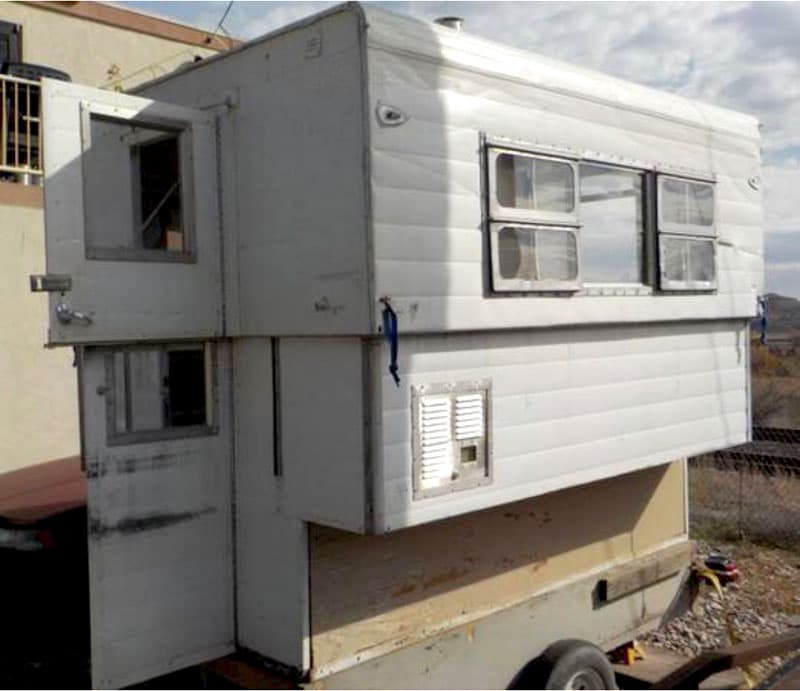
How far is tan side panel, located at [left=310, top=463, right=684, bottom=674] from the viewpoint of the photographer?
3.72 meters

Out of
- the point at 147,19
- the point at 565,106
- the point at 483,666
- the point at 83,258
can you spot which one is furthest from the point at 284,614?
the point at 147,19

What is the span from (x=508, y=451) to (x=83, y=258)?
1.92 meters

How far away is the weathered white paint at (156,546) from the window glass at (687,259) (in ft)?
7.70

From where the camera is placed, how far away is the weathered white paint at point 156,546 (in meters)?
3.53

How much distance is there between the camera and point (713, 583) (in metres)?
5.87

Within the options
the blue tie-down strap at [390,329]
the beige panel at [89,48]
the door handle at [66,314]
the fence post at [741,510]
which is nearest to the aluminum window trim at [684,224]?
the blue tie-down strap at [390,329]

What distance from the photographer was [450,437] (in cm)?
367

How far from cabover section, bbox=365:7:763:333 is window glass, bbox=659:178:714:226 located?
24 millimetres

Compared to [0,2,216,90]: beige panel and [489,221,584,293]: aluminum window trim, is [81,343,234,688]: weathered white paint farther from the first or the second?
[0,2,216,90]: beige panel

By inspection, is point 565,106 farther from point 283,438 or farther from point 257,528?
point 257,528

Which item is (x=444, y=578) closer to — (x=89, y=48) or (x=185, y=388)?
(x=185, y=388)

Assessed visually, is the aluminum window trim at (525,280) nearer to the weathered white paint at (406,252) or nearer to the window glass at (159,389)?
the weathered white paint at (406,252)

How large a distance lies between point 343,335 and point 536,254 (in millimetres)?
1069

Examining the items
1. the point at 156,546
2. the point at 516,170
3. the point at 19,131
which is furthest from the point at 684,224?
the point at 19,131
